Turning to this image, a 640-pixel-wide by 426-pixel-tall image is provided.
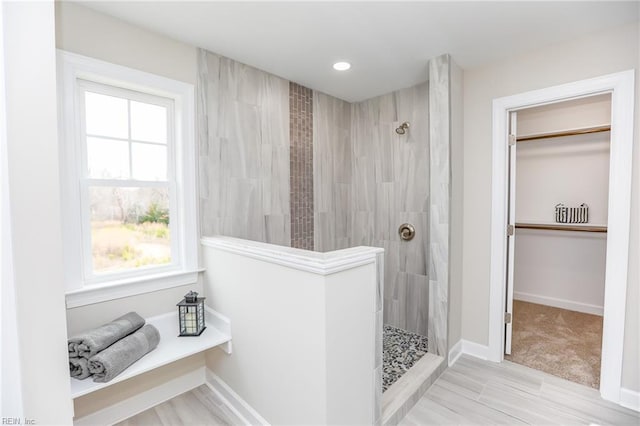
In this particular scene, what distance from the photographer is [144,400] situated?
1966 millimetres

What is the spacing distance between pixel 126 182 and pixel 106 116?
0.43 m

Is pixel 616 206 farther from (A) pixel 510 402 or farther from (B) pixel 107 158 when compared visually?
(B) pixel 107 158

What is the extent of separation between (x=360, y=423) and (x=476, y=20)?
8.18 ft

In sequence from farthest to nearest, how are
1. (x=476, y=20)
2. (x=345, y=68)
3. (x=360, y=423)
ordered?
1. (x=345, y=68)
2. (x=476, y=20)
3. (x=360, y=423)

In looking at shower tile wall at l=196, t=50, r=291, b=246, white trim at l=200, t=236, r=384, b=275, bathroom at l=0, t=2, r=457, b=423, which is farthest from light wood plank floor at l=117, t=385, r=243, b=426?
shower tile wall at l=196, t=50, r=291, b=246

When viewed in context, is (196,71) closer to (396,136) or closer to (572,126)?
(396,136)

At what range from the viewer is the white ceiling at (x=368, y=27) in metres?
1.75

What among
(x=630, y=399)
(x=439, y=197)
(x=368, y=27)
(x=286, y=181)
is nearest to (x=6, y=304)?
(x=286, y=181)

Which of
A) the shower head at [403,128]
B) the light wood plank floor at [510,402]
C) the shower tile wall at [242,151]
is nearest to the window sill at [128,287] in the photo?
the shower tile wall at [242,151]

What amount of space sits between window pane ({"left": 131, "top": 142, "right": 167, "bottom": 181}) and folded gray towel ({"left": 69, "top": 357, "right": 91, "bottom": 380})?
111cm

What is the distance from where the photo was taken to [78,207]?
68.0 inches

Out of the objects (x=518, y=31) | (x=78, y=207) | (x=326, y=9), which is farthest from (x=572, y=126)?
(x=78, y=207)

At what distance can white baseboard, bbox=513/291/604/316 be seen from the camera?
134 inches

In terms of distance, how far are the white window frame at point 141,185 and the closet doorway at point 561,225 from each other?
2.93 metres
